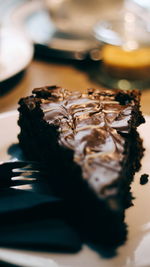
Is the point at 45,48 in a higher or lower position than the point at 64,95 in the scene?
higher

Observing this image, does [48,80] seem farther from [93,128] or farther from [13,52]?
[93,128]

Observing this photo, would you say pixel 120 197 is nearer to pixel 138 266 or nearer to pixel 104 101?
pixel 138 266

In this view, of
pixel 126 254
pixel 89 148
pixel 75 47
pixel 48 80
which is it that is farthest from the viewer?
pixel 75 47

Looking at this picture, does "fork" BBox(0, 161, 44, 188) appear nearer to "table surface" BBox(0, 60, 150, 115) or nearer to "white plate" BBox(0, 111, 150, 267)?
"white plate" BBox(0, 111, 150, 267)

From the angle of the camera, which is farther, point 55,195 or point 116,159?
point 55,195

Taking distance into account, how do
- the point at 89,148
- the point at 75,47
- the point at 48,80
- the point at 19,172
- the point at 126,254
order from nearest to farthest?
1. the point at 126,254
2. the point at 89,148
3. the point at 19,172
4. the point at 48,80
5. the point at 75,47

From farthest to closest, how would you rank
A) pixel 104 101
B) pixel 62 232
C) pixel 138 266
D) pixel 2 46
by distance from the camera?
pixel 2 46 → pixel 104 101 → pixel 62 232 → pixel 138 266

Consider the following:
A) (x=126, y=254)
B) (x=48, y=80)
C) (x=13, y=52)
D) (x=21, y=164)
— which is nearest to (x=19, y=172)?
(x=21, y=164)

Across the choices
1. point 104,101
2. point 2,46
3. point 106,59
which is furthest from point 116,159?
point 2,46
